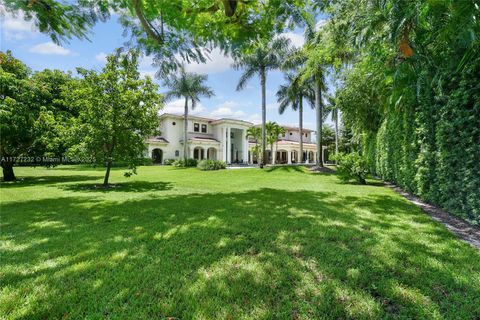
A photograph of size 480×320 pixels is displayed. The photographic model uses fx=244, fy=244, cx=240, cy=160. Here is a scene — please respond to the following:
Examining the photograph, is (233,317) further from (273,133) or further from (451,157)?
(273,133)

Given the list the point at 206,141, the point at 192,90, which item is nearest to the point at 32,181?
the point at 192,90

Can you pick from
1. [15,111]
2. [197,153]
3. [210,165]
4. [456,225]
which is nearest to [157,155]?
[197,153]

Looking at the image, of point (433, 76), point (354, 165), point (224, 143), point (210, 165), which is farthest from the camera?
point (224, 143)

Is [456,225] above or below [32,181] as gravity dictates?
below

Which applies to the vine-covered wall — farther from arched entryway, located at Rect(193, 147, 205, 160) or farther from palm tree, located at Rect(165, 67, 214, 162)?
arched entryway, located at Rect(193, 147, 205, 160)

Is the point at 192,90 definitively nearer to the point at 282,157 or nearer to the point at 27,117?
the point at 27,117

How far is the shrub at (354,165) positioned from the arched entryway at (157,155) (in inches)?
1222

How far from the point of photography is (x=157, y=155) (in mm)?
39438

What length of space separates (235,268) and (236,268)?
1cm

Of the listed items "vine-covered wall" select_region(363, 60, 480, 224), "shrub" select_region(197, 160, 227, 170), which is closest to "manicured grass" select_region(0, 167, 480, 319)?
"vine-covered wall" select_region(363, 60, 480, 224)

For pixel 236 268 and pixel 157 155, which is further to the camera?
pixel 157 155

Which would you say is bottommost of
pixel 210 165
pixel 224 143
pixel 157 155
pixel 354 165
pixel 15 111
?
pixel 210 165

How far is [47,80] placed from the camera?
1532cm

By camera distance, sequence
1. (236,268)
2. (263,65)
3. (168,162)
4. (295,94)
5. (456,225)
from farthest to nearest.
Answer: (168,162) < (295,94) < (263,65) < (456,225) < (236,268)
